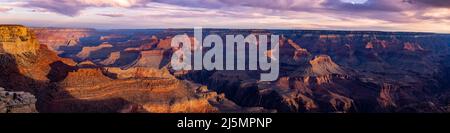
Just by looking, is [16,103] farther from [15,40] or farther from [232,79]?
[232,79]

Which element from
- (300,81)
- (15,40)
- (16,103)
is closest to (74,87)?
(15,40)

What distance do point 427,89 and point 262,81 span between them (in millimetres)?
33722

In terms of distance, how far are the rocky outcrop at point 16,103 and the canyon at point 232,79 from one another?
96mm

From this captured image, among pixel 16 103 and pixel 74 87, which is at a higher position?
pixel 16 103

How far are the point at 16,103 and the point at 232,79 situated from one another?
60165 millimetres

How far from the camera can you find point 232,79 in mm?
89812

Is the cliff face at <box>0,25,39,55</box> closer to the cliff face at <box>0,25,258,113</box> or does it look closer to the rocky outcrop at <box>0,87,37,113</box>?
the cliff face at <box>0,25,258,113</box>

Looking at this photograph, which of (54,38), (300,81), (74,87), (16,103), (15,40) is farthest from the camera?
(54,38)

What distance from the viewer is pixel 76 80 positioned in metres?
45.8

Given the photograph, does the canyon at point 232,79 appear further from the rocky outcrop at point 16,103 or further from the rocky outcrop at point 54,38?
the rocky outcrop at point 54,38

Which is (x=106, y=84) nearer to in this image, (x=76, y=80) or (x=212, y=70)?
(x=76, y=80)

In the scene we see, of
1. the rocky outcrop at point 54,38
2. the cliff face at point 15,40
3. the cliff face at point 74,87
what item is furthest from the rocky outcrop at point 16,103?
the rocky outcrop at point 54,38

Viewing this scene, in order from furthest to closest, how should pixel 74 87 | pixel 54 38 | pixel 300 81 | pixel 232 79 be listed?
pixel 54 38 → pixel 232 79 → pixel 300 81 → pixel 74 87
